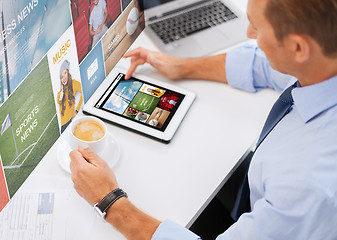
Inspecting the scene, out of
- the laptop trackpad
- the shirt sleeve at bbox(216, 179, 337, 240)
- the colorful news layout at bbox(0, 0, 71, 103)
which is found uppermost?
the colorful news layout at bbox(0, 0, 71, 103)

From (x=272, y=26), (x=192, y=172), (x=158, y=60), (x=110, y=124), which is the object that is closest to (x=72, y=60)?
(x=110, y=124)

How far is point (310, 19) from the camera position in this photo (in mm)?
850

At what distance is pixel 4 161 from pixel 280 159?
25.2 inches

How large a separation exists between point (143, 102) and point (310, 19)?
0.60 m

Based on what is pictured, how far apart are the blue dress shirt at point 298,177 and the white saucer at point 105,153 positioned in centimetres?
26

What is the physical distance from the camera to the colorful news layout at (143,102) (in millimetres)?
1298

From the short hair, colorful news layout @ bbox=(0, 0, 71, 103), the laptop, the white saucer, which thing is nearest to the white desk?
the white saucer

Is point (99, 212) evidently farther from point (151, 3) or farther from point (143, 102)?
point (151, 3)

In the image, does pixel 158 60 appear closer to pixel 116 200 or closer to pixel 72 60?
pixel 72 60

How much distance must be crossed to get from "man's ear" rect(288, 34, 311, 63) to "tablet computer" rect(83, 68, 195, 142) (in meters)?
Result: 0.45

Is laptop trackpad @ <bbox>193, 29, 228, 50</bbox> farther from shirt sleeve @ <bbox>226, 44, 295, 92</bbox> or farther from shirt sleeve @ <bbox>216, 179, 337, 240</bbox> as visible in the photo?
shirt sleeve @ <bbox>216, 179, 337, 240</bbox>

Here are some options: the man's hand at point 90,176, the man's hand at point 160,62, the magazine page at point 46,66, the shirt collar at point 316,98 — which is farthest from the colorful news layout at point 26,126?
the shirt collar at point 316,98

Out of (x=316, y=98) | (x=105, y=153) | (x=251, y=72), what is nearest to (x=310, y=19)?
(x=316, y=98)

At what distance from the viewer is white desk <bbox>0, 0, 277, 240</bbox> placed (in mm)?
1138
